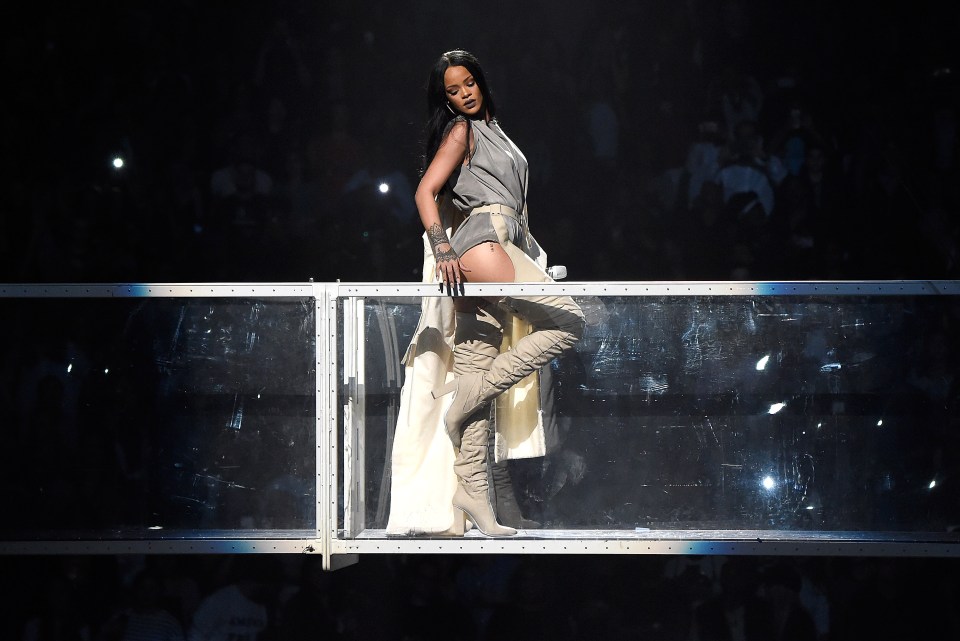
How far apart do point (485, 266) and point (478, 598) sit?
1.59m

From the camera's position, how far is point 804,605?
3.71 meters

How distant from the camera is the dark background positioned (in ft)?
12.1

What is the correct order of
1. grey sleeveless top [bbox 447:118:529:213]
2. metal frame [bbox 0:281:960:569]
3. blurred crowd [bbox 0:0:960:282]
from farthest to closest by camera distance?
blurred crowd [bbox 0:0:960:282]
grey sleeveless top [bbox 447:118:529:213]
metal frame [bbox 0:281:960:569]

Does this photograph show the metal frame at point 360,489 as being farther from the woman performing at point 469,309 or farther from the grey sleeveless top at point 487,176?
the grey sleeveless top at point 487,176

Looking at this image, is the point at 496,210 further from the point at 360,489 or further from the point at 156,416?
the point at 156,416

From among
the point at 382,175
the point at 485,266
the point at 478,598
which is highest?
the point at 382,175

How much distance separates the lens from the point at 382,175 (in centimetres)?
379

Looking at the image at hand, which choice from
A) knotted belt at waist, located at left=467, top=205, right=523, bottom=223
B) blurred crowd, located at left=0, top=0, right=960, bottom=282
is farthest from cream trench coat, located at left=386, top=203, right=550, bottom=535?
blurred crowd, located at left=0, top=0, right=960, bottom=282

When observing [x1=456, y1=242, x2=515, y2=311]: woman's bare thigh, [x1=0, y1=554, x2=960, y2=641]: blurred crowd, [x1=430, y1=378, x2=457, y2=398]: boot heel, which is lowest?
[x1=0, y1=554, x2=960, y2=641]: blurred crowd

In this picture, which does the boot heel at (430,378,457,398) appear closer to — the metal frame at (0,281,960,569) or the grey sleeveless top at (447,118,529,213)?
the metal frame at (0,281,960,569)

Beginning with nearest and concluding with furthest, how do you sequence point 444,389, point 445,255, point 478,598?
point 445,255 < point 444,389 < point 478,598

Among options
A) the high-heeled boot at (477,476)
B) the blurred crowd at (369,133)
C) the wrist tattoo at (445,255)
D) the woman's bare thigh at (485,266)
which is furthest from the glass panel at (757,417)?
the blurred crowd at (369,133)

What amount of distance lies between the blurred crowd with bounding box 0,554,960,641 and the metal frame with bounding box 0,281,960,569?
107cm

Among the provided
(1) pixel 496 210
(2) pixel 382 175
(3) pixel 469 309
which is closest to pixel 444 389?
(3) pixel 469 309
